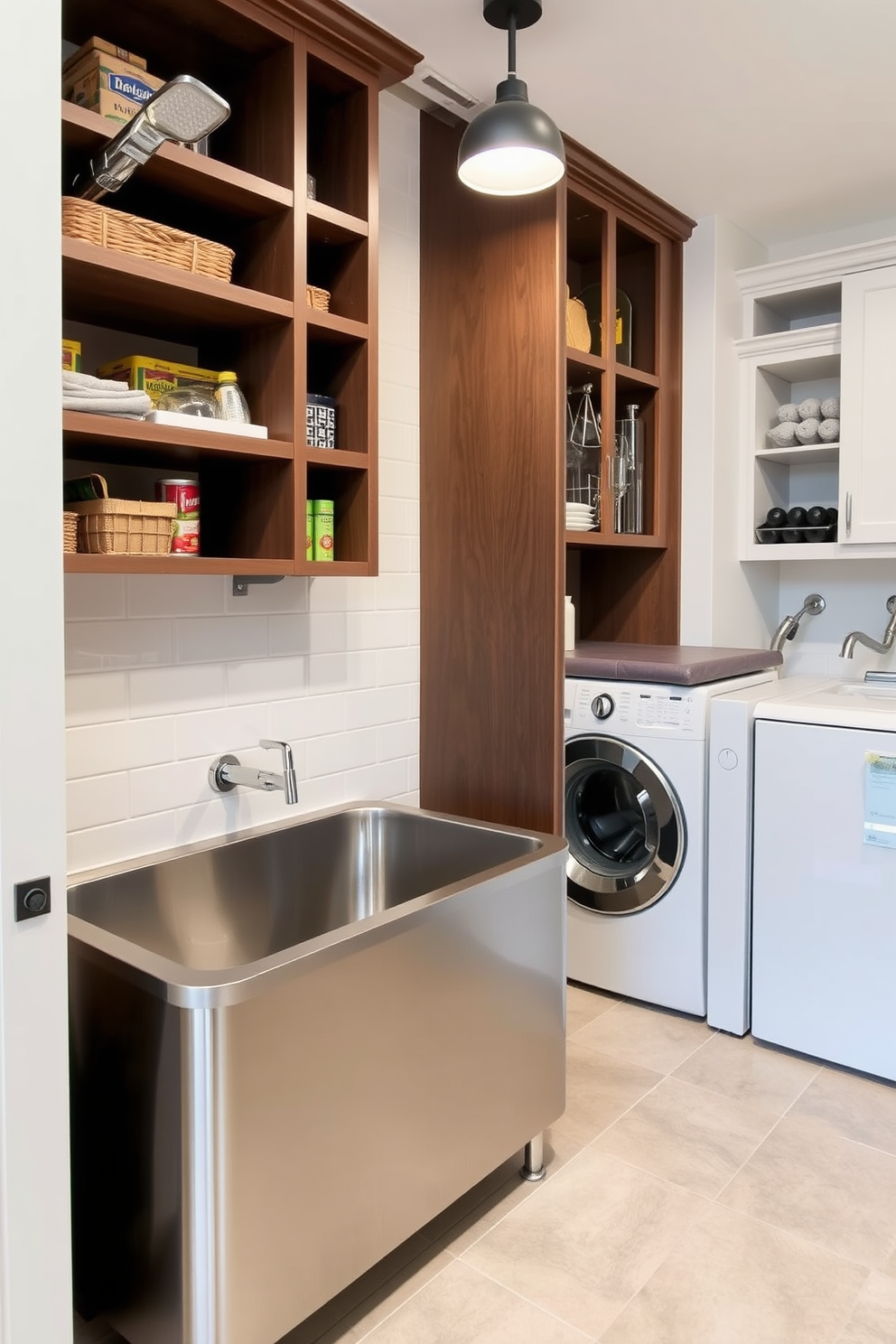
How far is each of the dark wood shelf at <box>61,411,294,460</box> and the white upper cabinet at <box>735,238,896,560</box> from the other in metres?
2.05

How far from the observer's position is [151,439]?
1.58 meters

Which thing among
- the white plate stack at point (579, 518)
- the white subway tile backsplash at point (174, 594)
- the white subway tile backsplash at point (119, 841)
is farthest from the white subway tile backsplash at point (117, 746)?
the white plate stack at point (579, 518)

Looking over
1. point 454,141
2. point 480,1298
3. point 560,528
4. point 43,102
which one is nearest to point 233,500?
point 560,528

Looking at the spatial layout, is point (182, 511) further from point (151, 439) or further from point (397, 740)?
point (397, 740)

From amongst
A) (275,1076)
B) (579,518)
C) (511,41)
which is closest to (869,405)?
(579,518)

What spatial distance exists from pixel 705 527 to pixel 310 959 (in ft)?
7.62

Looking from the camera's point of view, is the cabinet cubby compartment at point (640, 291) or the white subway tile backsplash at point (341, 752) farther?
the cabinet cubby compartment at point (640, 291)

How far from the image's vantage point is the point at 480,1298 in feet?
5.33

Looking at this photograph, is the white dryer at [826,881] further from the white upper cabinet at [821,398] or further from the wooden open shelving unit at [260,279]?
the wooden open shelving unit at [260,279]

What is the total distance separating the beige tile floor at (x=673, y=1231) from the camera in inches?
62.1

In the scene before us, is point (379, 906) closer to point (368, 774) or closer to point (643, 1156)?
point (368, 774)

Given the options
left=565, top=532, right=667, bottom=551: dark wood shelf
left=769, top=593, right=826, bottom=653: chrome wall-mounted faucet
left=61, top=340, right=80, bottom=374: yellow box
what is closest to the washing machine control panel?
left=565, top=532, right=667, bottom=551: dark wood shelf

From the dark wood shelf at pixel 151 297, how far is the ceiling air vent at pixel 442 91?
2.48 ft

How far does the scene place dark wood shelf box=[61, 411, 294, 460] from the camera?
4.91 ft
